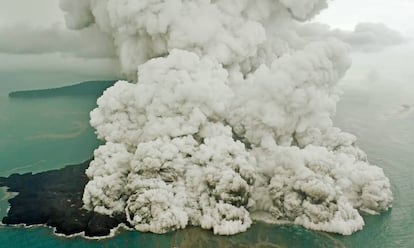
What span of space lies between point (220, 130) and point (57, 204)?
24.3ft

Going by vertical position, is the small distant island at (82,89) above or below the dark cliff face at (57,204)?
above

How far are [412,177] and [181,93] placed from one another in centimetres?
1217

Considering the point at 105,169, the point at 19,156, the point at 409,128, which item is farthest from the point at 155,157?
the point at 409,128

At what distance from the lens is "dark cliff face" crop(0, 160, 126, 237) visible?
22.3 meters

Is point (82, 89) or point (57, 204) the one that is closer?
point (57, 204)

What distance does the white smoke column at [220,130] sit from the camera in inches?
899

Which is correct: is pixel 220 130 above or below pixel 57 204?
above

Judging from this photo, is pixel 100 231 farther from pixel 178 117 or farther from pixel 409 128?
pixel 409 128

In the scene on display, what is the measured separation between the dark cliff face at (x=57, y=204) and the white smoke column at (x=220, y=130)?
867 millimetres

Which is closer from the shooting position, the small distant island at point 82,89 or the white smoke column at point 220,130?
the white smoke column at point 220,130

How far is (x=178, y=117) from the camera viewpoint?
2508 cm

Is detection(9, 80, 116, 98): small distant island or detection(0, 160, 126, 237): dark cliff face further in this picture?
detection(9, 80, 116, 98): small distant island

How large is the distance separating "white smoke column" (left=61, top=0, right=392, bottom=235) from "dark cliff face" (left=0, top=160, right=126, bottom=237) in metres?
0.87

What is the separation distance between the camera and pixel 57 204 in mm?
24172
